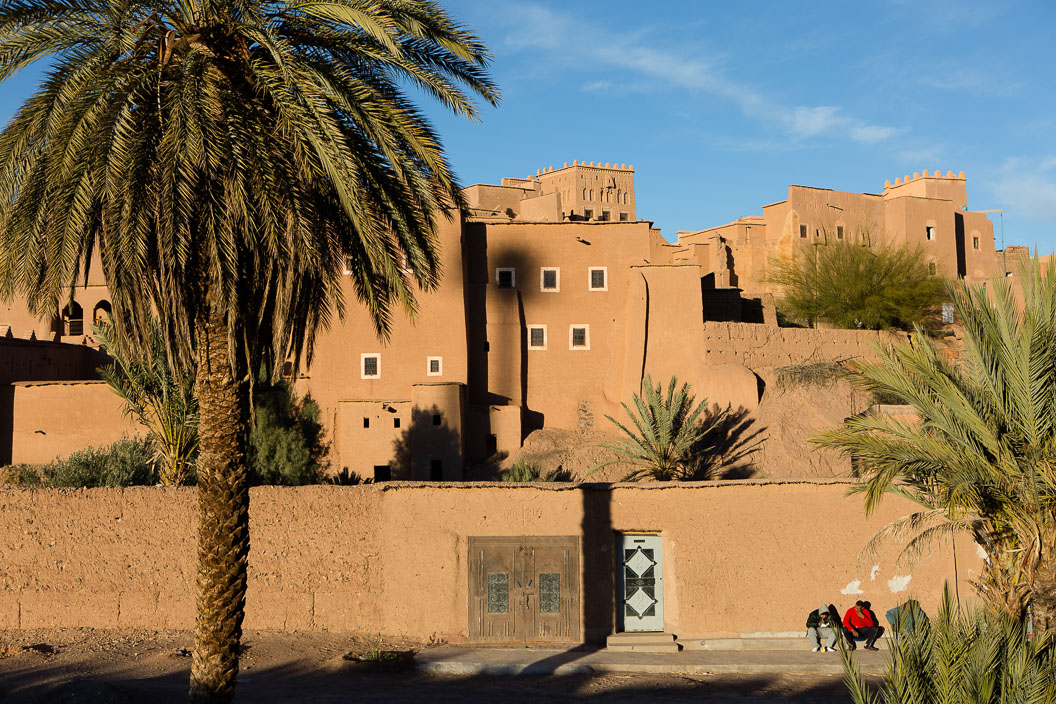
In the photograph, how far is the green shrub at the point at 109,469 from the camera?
21.0 m

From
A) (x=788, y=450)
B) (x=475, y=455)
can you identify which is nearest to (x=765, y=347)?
(x=788, y=450)

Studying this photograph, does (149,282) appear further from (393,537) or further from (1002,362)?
(1002,362)

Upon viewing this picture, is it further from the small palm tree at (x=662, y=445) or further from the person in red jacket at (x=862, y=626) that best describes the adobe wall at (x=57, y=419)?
the person in red jacket at (x=862, y=626)

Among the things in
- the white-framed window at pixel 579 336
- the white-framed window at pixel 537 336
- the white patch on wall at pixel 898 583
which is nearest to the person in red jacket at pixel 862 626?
the white patch on wall at pixel 898 583

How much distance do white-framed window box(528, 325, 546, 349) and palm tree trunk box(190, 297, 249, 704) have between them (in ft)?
67.3

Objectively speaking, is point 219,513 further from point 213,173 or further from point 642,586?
point 642,586

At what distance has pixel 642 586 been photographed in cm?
1477

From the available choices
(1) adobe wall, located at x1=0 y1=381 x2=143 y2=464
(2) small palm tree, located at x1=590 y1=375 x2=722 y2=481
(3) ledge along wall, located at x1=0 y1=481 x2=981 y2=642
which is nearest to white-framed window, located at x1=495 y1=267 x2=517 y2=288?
(2) small palm tree, located at x1=590 y1=375 x2=722 y2=481

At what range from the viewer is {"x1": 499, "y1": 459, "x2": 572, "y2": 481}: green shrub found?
23.8m

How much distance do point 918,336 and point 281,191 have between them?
6211 millimetres

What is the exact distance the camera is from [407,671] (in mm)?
13117

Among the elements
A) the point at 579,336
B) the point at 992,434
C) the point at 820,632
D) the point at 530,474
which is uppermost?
the point at 579,336

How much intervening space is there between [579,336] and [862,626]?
17001 millimetres

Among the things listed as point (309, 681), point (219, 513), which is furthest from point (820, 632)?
point (219, 513)
